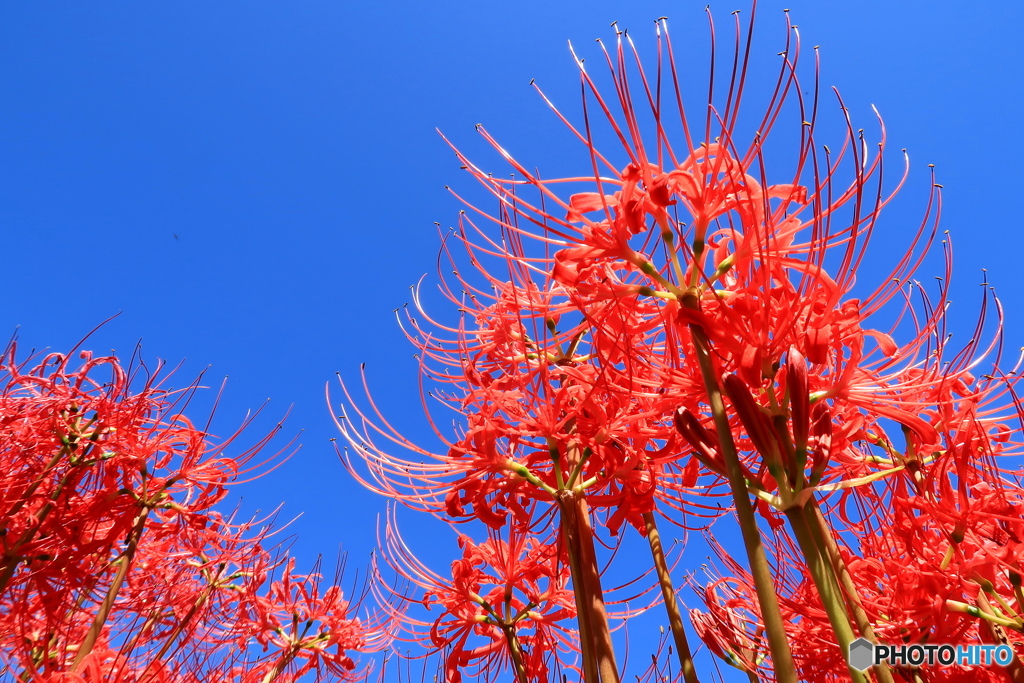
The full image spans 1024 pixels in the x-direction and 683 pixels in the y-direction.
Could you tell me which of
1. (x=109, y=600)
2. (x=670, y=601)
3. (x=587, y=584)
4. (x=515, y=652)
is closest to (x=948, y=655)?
(x=670, y=601)

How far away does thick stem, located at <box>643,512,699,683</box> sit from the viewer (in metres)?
1.70

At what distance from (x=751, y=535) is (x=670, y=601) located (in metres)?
0.78

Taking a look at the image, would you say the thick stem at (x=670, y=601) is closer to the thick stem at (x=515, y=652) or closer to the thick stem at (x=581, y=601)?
the thick stem at (x=581, y=601)

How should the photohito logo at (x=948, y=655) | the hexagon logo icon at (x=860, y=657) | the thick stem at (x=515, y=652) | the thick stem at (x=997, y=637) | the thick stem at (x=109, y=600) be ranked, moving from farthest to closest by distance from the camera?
the thick stem at (x=109, y=600)
the thick stem at (x=515, y=652)
the thick stem at (x=997, y=637)
the photohito logo at (x=948, y=655)
the hexagon logo icon at (x=860, y=657)

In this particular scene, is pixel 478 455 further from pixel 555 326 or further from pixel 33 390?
pixel 33 390

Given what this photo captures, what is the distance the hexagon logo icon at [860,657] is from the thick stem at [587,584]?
74 cm

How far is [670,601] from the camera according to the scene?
188 centimetres

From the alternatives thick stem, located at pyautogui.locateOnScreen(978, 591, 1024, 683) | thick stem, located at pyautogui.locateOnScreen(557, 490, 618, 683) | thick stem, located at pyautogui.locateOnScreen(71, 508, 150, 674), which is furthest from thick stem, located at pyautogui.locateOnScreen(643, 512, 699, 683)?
thick stem, located at pyautogui.locateOnScreen(71, 508, 150, 674)

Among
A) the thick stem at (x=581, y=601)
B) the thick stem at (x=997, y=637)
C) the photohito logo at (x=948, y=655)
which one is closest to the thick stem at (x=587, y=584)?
the thick stem at (x=581, y=601)

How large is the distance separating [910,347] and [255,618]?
4381 millimetres

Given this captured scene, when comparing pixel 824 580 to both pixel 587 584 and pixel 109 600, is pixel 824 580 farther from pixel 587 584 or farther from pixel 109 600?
pixel 109 600

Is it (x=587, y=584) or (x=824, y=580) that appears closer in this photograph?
(x=824, y=580)

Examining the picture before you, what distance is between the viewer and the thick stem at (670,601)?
5.59 ft

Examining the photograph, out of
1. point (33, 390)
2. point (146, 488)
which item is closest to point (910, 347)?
point (146, 488)
